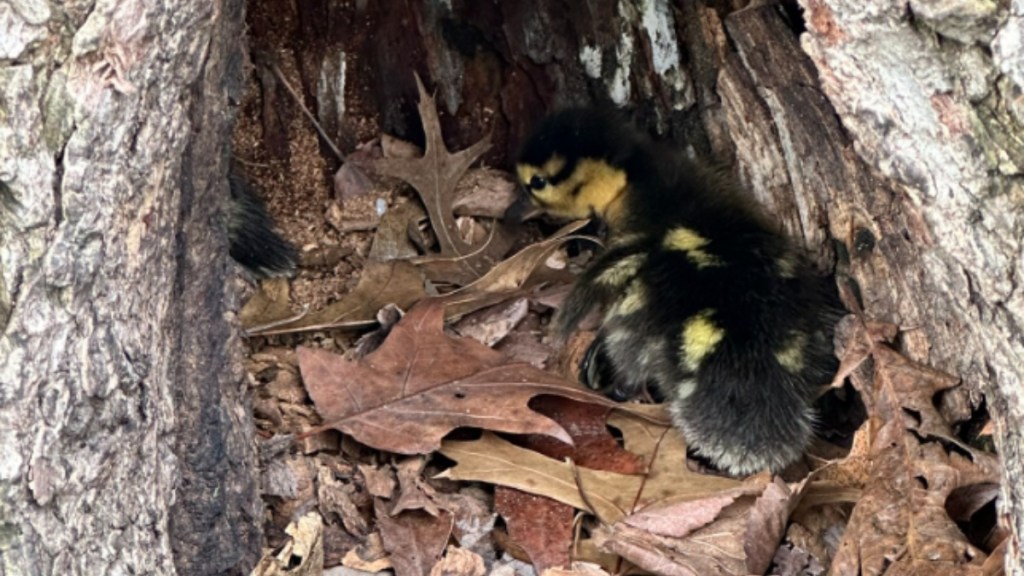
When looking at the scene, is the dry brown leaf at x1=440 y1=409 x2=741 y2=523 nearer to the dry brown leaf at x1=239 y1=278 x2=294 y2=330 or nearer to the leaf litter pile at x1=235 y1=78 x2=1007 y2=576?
the leaf litter pile at x1=235 y1=78 x2=1007 y2=576

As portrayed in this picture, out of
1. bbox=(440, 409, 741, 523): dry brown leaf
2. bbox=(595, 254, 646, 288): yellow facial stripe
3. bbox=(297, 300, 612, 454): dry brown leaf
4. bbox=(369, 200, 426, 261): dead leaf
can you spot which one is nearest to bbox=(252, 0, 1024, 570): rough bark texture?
bbox=(369, 200, 426, 261): dead leaf

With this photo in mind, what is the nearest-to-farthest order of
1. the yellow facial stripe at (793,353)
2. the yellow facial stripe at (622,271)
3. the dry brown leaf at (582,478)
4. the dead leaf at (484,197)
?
1. the dry brown leaf at (582,478)
2. the yellow facial stripe at (793,353)
3. the yellow facial stripe at (622,271)
4. the dead leaf at (484,197)

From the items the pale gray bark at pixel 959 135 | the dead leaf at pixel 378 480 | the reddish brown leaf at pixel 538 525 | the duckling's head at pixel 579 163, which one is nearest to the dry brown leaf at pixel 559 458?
the reddish brown leaf at pixel 538 525

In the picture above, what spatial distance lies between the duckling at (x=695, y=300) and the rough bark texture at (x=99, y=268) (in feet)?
3.44

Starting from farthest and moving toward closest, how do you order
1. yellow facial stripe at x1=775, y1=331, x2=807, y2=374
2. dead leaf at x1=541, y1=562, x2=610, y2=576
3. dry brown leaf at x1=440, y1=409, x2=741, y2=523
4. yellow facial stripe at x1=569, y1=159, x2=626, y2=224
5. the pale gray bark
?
1. yellow facial stripe at x1=569, y1=159, x2=626, y2=224
2. yellow facial stripe at x1=775, y1=331, x2=807, y2=374
3. dry brown leaf at x1=440, y1=409, x2=741, y2=523
4. dead leaf at x1=541, y1=562, x2=610, y2=576
5. the pale gray bark

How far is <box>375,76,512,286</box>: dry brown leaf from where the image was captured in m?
3.80

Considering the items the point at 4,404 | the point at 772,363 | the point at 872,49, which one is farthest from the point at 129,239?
the point at 772,363

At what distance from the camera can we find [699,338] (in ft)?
10.2

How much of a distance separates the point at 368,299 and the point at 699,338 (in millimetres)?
789

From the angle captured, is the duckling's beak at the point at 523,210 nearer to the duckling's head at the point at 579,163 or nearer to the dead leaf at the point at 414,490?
the duckling's head at the point at 579,163

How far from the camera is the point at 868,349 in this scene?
9.77 ft

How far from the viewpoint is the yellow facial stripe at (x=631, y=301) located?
3.24 m

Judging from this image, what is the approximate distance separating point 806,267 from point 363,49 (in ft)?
4.21

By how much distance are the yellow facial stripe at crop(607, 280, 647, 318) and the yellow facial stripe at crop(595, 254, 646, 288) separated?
0.11 ft
